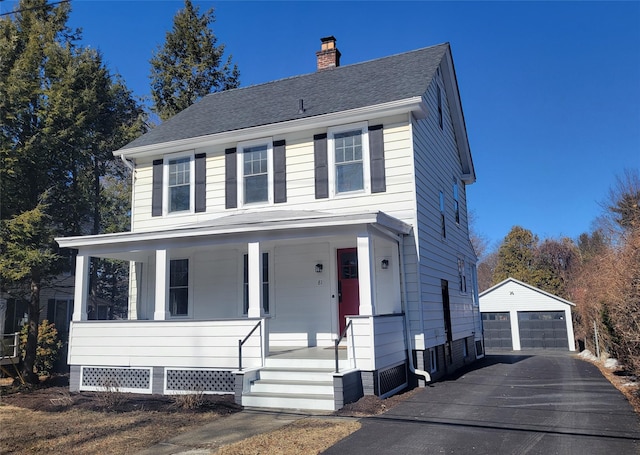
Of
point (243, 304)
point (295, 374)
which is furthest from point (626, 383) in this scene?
point (243, 304)

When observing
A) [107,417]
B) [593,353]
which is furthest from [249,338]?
[593,353]

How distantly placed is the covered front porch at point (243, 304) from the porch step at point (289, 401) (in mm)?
84

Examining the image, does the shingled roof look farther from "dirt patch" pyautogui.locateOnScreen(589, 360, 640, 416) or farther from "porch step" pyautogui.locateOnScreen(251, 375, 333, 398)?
"dirt patch" pyautogui.locateOnScreen(589, 360, 640, 416)

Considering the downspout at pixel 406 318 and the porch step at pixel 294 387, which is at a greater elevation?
the downspout at pixel 406 318

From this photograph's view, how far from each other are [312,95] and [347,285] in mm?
4980

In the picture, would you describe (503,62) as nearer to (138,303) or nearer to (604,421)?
(604,421)

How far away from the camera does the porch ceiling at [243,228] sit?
334 inches

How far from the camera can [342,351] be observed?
9.05 meters

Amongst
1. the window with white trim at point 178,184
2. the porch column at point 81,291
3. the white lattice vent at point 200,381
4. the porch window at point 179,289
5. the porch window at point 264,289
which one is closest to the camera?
the white lattice vent at point 200,381

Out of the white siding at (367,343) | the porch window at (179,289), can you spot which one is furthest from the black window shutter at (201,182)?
the white siding at (367,343)

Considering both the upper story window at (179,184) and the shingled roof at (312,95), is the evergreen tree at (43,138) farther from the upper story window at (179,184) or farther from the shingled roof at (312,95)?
the upper story window at (179,184)

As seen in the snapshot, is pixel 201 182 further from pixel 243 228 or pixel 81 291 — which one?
pixel 81 291

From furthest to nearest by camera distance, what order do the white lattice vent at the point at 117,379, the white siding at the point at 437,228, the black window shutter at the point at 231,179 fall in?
the black window shutter at the point at 231,179, the white siding at the point at 437,228, the white lattice vent at the point at 117,379

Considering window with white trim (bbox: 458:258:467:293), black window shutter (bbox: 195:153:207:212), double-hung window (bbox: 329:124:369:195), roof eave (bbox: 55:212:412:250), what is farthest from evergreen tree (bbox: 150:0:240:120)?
window with white trim (bbox: 458:258:467:293)
